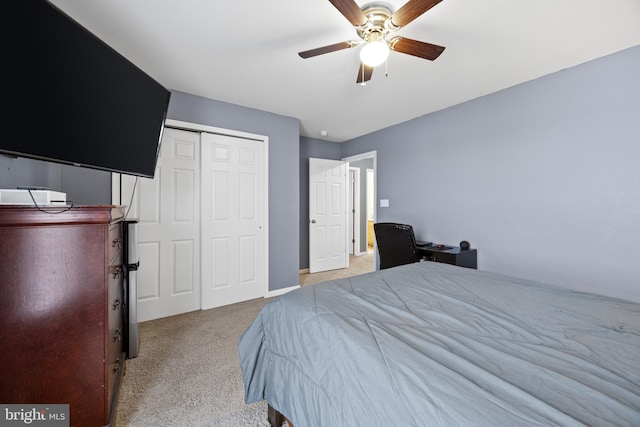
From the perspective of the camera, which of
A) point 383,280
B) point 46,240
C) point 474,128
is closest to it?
point 46,240

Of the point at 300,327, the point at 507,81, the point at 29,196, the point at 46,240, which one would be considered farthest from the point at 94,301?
the point at 507,81

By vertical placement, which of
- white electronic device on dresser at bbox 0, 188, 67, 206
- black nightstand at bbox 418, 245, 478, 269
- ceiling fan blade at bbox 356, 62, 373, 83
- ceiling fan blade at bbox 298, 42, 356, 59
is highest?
ceiling fan blade at bbox 356, 62, 373, 83

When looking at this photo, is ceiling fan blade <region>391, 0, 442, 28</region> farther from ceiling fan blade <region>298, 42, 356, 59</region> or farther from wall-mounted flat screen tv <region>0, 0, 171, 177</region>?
wall-mounted flat screen tv <region>0, 0, 171, 177</region>

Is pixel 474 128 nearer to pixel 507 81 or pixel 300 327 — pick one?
pixel 507 81

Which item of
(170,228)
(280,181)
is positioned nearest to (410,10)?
(280,181)

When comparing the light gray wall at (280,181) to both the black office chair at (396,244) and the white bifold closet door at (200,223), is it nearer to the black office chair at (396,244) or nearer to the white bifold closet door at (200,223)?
the white bifold closet door at (200,223)

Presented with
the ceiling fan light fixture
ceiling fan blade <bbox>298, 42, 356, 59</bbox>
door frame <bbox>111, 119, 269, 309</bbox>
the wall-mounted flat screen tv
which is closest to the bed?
the wall-mounted flat screen tv

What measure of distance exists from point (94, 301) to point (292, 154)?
2819mm

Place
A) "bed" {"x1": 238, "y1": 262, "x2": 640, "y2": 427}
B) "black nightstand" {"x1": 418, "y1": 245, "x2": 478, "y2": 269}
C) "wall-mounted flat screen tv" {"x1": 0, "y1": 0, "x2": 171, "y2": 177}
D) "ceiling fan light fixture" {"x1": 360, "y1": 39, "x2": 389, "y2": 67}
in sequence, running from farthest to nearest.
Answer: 1. "black nightstand" {"x1": 418, "y1": 245, "x2": 478, "y2": 269}
2. "ceiling fan light fixture" {"x1": 360, "y1": 39, "x2": 389, "y2": 67}
3. "wall-mounted flat screen tv" {"x1": 0, "y1": 0, "x2": 171, "y2": 177}
4. "bed" {"x1": 238, "y1": 262, "x2": 640, "y2": 427}

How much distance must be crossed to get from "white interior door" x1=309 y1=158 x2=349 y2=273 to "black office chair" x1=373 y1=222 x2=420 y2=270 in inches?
66.0

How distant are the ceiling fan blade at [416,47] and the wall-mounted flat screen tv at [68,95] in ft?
5.48

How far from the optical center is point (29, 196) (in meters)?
1.14

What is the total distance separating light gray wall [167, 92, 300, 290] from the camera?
322 centimetres

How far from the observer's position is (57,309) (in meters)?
1.06
